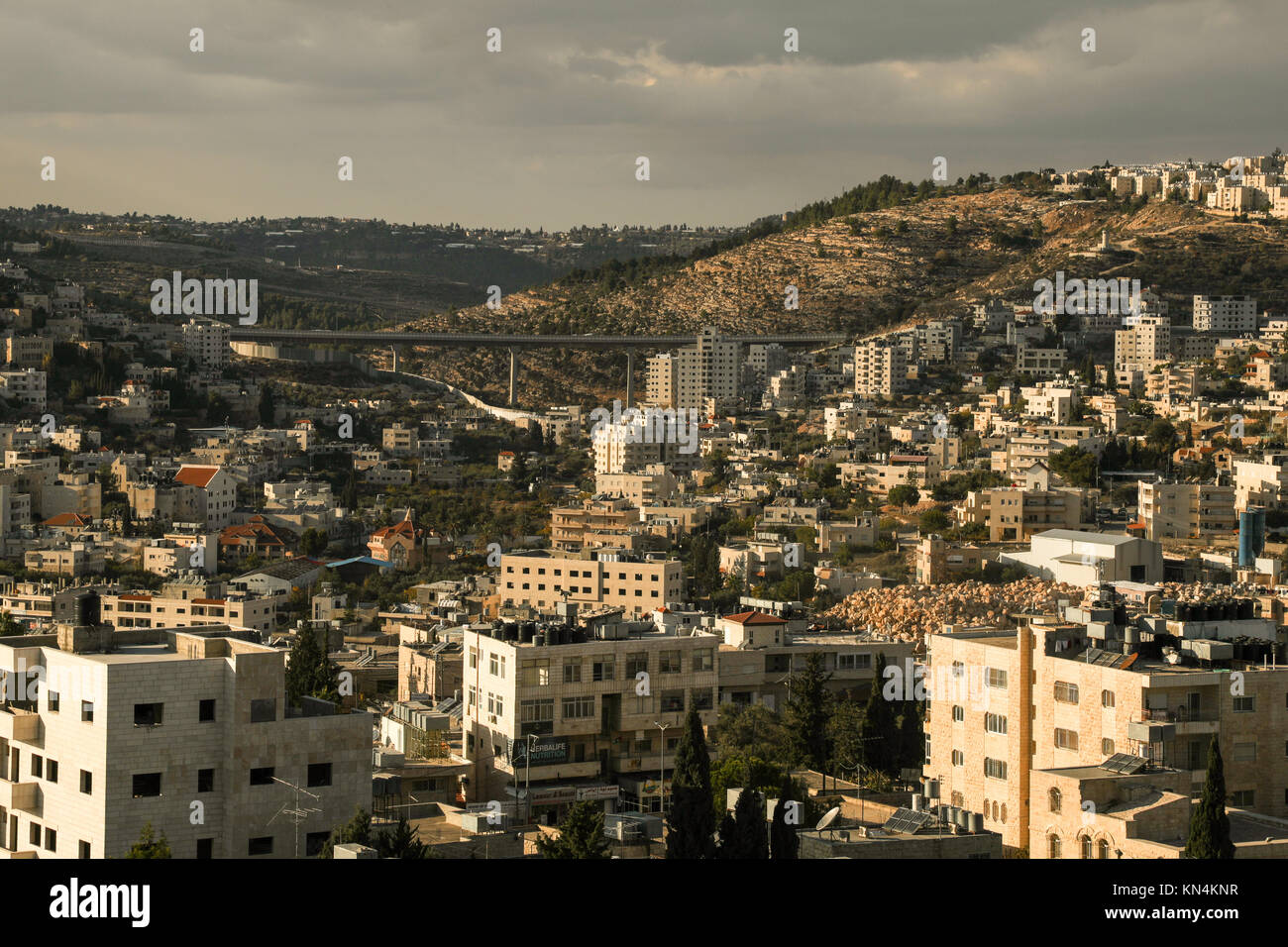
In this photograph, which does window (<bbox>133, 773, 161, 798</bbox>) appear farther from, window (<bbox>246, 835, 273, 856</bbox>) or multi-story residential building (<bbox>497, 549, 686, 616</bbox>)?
multi-story residential building (<bbox>497, 549, 686, 616</bbox>)

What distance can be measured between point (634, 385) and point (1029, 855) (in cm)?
6327

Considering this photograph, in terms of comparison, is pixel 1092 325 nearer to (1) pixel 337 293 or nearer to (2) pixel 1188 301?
(2) pixel 1188 301

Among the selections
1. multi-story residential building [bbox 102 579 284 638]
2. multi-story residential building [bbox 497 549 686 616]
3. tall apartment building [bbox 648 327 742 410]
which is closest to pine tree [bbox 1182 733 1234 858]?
multi-story residential building [bbox 497 549 686 616]

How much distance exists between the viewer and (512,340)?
7631 cm

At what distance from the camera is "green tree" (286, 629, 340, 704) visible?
20328 millimetres

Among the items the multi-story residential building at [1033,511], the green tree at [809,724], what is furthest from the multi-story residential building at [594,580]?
the green tree at [809,724]

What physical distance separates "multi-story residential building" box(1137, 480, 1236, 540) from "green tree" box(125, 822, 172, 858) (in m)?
30.7

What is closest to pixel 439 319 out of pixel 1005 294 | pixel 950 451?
pixel 1005 294

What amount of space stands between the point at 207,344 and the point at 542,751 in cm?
5338

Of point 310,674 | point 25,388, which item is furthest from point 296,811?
point 25,388

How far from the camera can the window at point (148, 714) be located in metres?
11.0

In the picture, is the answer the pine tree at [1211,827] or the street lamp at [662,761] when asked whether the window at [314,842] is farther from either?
the street lamp at [662,761]
